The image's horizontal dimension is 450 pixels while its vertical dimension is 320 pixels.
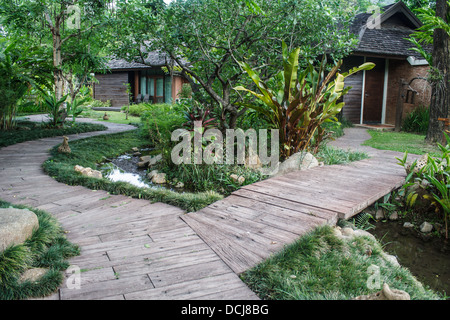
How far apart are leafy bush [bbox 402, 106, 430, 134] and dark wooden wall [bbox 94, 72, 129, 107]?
49.2 feet

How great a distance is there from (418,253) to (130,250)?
2646 mm

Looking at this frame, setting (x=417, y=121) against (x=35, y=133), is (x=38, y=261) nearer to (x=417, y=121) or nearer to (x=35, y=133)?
(x=35, y=133)

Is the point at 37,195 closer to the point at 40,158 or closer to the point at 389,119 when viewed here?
the point at 40,158

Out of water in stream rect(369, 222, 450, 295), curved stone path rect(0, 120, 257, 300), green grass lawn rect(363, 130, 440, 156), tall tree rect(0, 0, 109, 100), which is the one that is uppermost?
tall tree rect(0, 0, 109, 100)

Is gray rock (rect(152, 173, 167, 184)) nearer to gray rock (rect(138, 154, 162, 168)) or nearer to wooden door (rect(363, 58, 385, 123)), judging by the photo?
gray rock (rect(138, 154, 162, 168))

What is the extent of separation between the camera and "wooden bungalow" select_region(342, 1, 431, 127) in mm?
11266

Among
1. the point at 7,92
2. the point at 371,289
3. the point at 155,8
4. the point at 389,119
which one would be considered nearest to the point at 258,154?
the point at 155,8

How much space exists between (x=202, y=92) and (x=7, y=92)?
4517mm

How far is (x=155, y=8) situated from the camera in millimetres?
5289

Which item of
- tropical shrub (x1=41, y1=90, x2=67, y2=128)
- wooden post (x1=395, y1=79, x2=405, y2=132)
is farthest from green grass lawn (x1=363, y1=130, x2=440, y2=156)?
tropical shrub (x1=41, y1=90, x2=67, y2=128)

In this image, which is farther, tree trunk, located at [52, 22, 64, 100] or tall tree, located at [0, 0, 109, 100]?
tree trunk, located at [52, 22, 64, 100]

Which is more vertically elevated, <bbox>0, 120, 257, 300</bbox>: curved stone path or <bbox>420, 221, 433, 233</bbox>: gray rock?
<bbox>0, 120, 257, 300</bbox>: curved stone path

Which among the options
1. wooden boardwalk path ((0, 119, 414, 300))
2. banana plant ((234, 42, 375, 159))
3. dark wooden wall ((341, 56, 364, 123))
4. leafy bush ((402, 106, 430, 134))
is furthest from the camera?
dark wooden wall ((341, 56, 364, 123))

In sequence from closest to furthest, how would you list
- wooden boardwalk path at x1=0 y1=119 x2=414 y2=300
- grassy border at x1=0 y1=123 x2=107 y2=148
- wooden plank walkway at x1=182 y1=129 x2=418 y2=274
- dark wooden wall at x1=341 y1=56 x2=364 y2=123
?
wooden boardwalk path at x1=0 y1=119 x2=414 y2=300 → wooden plank walkway at x1=182 y1=129 x2=418 y2=274 → grassy border at x1=0 y1=123 x2=107 y2=148 → dark wooden wall at x1=341 y1=56 x2=364 y2=123
